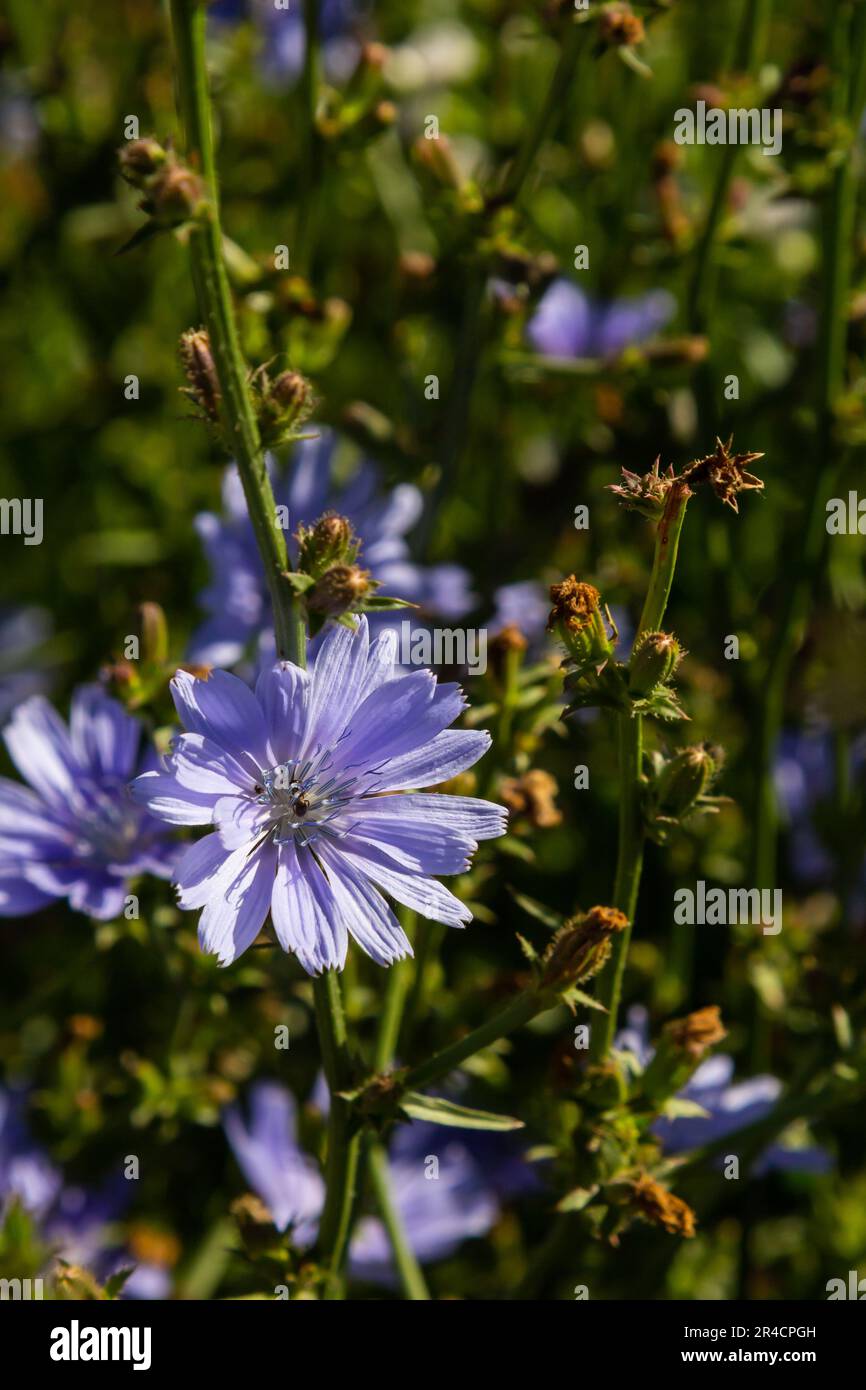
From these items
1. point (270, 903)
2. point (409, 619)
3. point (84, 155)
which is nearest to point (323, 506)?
point (409, 619)

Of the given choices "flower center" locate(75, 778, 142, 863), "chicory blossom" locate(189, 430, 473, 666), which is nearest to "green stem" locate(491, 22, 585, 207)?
"chicory blossom" locate(189, 430, 473, 666)

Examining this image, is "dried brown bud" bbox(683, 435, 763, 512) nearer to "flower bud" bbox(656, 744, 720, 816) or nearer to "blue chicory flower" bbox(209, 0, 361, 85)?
"flower bud" bbox(656, 744, 720, 816)

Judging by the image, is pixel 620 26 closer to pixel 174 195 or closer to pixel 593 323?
pixel 174 195

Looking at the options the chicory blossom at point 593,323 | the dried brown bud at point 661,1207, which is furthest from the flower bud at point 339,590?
the chicory blossom at point 593,323

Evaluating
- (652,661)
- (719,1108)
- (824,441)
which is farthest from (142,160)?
(719,1108)

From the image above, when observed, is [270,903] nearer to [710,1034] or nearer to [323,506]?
[710,1034]
